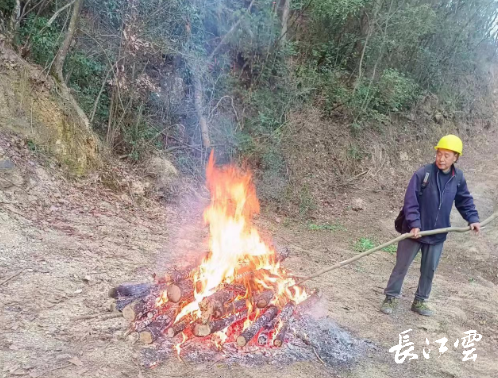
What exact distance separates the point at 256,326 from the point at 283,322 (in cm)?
33

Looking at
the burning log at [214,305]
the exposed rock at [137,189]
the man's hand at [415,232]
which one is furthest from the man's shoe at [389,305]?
the exposed rock at [137,189]

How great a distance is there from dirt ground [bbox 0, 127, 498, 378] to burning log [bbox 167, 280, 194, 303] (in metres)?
0.48

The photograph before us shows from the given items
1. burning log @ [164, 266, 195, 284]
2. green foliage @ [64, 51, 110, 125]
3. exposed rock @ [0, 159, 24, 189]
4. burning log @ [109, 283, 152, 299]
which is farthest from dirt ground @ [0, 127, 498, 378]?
green foliage @ [64, 51, 110, 125]

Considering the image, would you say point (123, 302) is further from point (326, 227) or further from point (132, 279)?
point (326, 227)

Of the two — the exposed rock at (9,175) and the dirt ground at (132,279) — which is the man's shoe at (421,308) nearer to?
the dirt ground at (132,279)

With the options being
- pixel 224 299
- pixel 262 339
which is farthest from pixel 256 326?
pixel 224 299

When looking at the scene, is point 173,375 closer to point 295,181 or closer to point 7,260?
point 7,260

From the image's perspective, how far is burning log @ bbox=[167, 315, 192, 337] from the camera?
3504mm

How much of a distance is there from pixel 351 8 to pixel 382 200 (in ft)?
16.9

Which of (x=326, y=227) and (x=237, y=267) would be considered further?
(x=326, y=227)

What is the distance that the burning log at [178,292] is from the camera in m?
3.71

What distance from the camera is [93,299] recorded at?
4055 millimetres

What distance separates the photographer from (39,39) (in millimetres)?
7051

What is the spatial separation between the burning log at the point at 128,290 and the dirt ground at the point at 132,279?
170mm
